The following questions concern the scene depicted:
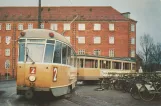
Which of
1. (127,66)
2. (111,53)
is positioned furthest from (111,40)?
(127,66)

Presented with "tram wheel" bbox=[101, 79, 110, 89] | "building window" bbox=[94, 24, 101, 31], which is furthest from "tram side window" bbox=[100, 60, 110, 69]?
"building window" bbox=[94, 24, 101, 31]

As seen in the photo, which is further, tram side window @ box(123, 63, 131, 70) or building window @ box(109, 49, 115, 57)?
building window @ box(109, 49, 115, 57)

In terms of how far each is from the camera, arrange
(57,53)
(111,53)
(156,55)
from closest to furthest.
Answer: (57,53)
(156,55)
(111,53)

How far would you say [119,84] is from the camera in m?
22.4

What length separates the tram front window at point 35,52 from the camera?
46.6ft

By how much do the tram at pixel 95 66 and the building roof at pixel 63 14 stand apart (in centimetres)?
3753

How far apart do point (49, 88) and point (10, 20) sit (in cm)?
5935

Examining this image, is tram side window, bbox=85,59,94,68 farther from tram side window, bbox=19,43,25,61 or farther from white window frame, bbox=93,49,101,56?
white window frame, bbox=93,49,101,56

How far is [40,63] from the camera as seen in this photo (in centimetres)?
1404

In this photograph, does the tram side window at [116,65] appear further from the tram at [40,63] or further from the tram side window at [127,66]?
the tram at [40,63]

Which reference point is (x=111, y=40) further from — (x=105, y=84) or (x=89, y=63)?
(x=105, y=84)

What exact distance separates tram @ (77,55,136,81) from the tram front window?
49.9 ft

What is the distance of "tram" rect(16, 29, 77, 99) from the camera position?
1393 cm

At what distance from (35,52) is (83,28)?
57.6m
